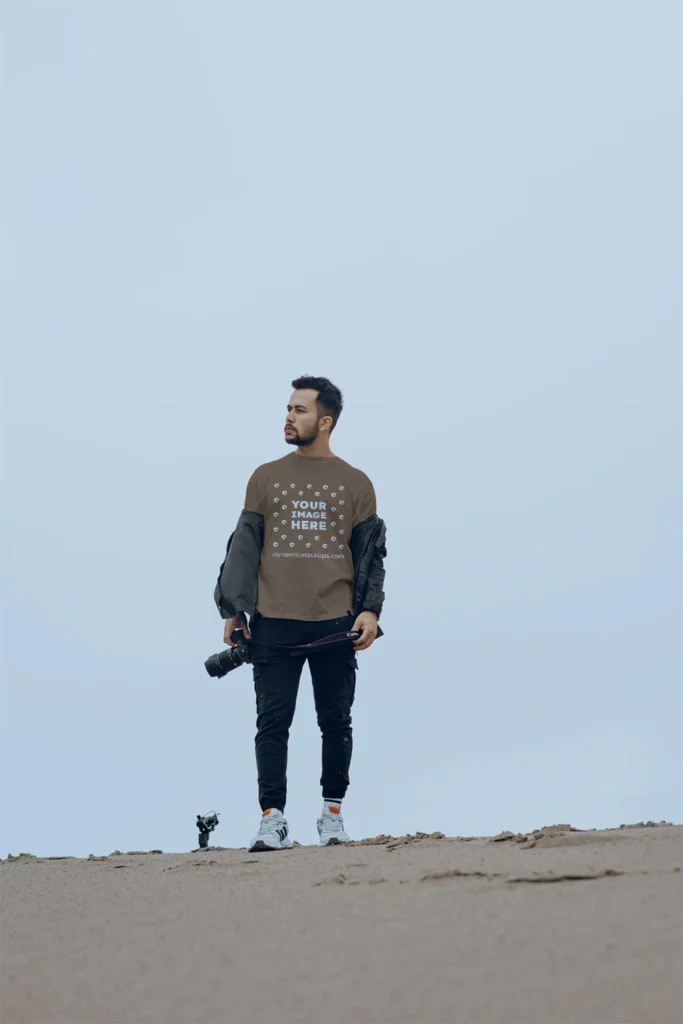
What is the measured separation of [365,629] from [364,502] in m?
0.66

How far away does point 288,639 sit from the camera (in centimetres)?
536

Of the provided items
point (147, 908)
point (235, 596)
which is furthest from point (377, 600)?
point (147, 908)

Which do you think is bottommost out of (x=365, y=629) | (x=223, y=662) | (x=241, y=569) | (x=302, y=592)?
(x=223, y=662)

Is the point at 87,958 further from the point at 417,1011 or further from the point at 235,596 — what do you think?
the point at 235,596

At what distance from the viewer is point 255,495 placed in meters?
5.66

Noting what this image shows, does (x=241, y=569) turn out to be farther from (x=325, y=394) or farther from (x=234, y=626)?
(x=325, y=394)

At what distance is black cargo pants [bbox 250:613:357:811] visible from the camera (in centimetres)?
531

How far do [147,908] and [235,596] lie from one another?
2.21 m

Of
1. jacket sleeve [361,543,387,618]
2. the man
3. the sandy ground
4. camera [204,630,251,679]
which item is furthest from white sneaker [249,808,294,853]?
the sandy ground

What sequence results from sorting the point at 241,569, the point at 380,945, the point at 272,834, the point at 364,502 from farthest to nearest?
the point at 364,502, the point at 241,569, the point at 272,834, the point at 380,945

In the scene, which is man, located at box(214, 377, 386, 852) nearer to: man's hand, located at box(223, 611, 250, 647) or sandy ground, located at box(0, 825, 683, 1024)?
man's hand, located at box(223, 611, 250, 647)

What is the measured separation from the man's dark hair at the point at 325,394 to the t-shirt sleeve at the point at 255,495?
44 cm

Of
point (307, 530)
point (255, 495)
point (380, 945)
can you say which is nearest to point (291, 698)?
point (307, 530)

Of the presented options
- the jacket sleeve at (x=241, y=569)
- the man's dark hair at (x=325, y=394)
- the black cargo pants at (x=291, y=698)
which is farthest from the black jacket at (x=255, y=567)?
the man's dark hair at (x=325, y=394)
